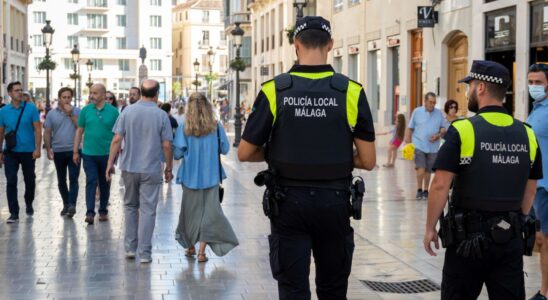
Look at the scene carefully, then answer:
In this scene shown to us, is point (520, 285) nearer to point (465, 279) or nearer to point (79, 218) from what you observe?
point (465, 279)

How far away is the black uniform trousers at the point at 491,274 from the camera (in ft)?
17.6

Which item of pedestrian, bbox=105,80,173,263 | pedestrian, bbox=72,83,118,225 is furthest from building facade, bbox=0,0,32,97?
pedestrian, bbox=105,80,173,263

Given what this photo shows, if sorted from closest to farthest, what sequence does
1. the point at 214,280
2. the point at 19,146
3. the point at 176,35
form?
the point at 214,280 → the point at 19,146 → the point at 176,35

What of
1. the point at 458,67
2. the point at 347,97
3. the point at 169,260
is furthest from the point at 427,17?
the point at 347,97

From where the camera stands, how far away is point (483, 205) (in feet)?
17.7

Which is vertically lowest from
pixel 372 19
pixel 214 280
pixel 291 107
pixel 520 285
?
pixel 214 280

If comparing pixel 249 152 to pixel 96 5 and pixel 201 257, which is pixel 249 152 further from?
pixel 96 5

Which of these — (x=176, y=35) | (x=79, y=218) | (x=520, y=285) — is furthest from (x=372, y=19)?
(x=176, y=35)

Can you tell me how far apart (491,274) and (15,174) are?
8.95 metres

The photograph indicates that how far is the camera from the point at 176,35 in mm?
131500

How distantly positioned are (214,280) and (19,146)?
206 inches

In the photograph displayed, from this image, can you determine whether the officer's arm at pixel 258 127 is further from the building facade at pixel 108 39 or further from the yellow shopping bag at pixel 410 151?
the building facade at pixel 108 39

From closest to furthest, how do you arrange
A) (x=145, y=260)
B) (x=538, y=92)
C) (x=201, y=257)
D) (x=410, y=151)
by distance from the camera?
1. (x=538, y=92)
2. (x=145, y=260)
3. (x=201, y=257)
4. (x=410, y=151)

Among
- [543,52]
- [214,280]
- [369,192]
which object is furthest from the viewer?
[543,52]
